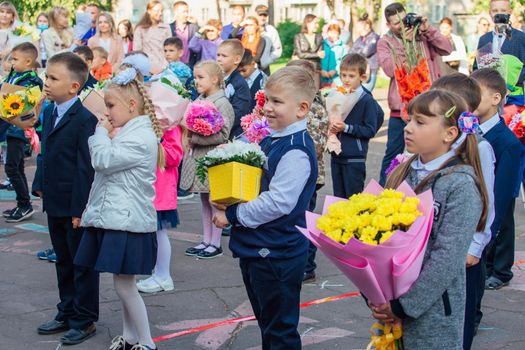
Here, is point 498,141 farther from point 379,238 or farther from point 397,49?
point 397,49

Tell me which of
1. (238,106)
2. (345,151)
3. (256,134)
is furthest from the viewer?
(238,106)

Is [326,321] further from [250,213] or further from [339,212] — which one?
[339,212]

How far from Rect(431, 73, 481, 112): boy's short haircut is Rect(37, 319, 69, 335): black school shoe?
3.12 metres

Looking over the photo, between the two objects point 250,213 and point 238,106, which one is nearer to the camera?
point 250,213

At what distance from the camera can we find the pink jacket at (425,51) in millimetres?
9125

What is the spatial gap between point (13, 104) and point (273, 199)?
4251 millimetres

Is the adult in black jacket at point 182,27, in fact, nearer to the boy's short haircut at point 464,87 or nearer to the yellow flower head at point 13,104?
the yellow flower head at point 13,104

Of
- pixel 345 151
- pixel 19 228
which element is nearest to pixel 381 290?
pixel 345 151

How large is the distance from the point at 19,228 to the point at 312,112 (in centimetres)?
390

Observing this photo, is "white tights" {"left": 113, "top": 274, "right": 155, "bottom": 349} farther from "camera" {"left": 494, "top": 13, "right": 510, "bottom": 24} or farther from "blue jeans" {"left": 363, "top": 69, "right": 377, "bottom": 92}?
"blue jeans" {"left": 363, "top": 69, "right": 377, "bottom": 92}

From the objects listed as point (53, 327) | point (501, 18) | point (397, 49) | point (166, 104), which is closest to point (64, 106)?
point (166, 104)

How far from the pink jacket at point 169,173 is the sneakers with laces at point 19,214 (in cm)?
311

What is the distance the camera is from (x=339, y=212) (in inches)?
137

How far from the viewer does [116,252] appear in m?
5.12
